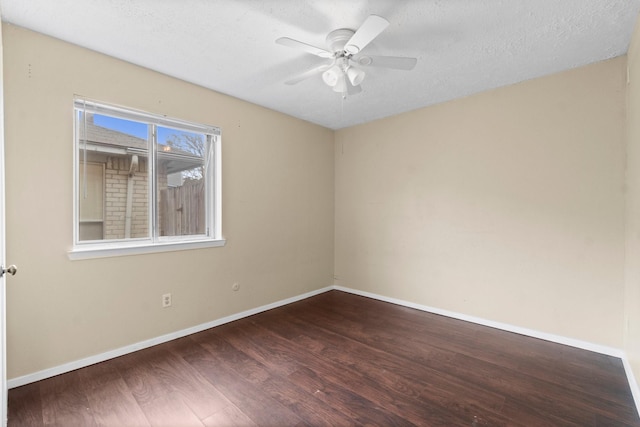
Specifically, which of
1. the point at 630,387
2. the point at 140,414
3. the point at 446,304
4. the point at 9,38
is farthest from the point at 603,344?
the point at 9,38

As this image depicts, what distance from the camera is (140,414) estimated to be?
1.67 m

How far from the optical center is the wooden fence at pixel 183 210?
2.69 metres

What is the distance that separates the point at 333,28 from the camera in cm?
189

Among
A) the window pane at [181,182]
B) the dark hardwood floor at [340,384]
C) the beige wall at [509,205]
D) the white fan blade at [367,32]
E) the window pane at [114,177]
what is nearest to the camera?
the white fan blade at [367,32]

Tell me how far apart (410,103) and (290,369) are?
9.65ft

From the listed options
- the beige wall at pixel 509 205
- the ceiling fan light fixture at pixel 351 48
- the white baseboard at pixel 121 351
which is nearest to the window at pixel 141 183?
the white baseboard at pixel 121 351

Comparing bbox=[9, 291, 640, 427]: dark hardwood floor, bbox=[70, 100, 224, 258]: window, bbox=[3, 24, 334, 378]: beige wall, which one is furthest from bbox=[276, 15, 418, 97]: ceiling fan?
bbox=[9, 291, 640, 427]: dark hardwood floor

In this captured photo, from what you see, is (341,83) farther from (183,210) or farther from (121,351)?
(121,351)

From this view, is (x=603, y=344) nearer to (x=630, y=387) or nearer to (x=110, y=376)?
(x=630, y=387)

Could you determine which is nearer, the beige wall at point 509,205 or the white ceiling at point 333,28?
the white ceiling at point 333,28

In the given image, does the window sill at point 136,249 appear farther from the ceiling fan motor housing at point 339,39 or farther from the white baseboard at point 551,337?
the white baseboard at point 551,337

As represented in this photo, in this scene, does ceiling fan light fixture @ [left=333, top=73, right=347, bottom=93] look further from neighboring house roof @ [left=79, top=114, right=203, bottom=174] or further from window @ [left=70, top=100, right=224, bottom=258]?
neighboring house roof @ [left=79, top=114, right=203, bottom=174]

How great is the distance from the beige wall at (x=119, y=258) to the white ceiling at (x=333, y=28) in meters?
0.21

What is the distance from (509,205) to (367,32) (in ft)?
7.18
